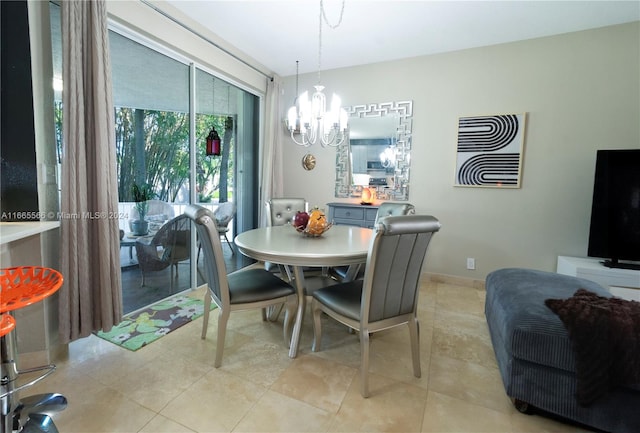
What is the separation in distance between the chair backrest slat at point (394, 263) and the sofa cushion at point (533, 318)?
1.71ft

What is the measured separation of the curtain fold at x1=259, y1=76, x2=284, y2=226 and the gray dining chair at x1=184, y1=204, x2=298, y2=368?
1.92 meters

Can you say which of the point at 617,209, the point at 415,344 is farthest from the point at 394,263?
the point at 617,209

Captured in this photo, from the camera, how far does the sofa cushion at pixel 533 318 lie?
1.40 meters

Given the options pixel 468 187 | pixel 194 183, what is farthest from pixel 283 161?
pixel 468 187

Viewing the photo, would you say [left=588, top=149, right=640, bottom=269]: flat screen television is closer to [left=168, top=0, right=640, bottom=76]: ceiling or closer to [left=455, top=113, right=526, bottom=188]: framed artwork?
[left=455, top=113, right=526, bottom=188]: framed artwork

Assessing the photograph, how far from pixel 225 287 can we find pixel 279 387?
2.10 feet

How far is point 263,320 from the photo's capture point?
97.3 inches

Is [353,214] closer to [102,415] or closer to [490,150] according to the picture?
[490,150]

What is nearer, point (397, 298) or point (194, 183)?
point (397, 298)

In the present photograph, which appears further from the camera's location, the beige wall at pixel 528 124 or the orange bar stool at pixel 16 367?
the beige wall at pixel 528 124

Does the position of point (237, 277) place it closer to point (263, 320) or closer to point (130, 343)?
point (263, 320)

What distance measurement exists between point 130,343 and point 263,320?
0.93m

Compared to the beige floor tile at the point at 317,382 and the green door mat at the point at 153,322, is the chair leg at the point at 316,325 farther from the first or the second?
the green door mat at the point at 153,322

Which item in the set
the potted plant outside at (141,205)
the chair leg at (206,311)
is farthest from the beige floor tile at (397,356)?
the potted plant outside at (141,205)
